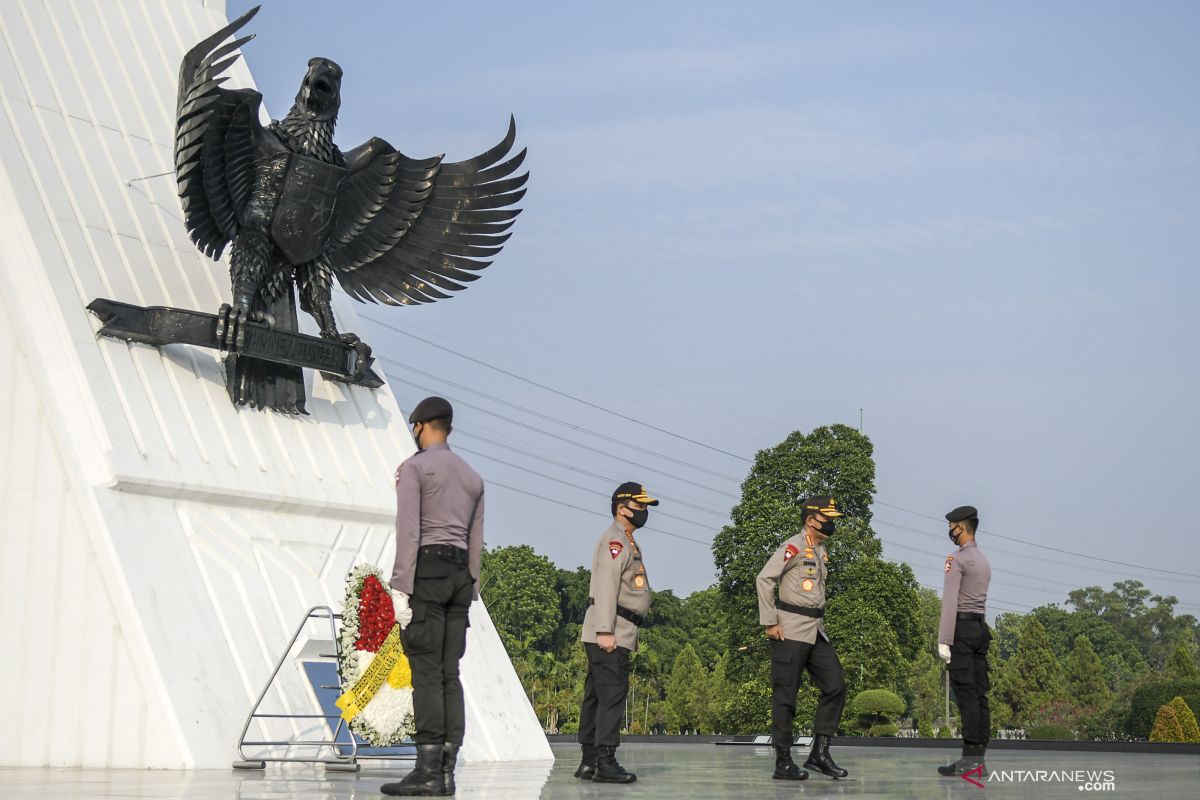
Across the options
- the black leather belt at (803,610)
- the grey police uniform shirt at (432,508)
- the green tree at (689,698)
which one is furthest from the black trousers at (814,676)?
the green tree at (689,698)

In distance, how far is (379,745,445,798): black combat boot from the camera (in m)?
7.09

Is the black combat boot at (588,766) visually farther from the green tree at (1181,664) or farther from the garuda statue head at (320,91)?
the green tree at (1181,664)

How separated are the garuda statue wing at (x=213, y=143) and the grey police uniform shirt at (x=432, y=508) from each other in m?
4.37

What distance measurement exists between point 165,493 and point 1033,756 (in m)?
8.26

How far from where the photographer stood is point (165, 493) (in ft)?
34.2

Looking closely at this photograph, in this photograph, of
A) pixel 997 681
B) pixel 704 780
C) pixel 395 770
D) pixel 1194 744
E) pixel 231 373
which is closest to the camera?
pixel 704 780

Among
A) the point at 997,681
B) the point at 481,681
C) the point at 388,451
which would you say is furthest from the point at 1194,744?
the point at 997,681

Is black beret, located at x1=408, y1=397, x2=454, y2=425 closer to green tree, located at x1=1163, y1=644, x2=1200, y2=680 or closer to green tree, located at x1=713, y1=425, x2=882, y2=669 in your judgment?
green tree, located at x1=1163, y1=644, x2=1200, y2=680

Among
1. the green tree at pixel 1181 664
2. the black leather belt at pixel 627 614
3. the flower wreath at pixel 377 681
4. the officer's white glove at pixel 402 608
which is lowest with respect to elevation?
the flower wreath at pixel 377 681

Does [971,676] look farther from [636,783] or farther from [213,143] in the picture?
[213,143]

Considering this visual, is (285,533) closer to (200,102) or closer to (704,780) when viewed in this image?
(200,102)

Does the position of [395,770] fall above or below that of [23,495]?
below

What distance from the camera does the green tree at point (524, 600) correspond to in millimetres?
61625

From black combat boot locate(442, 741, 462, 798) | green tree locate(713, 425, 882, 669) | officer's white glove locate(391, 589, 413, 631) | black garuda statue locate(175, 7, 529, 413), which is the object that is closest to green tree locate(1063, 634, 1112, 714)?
green tree locate(713, 425, 882, 669)
